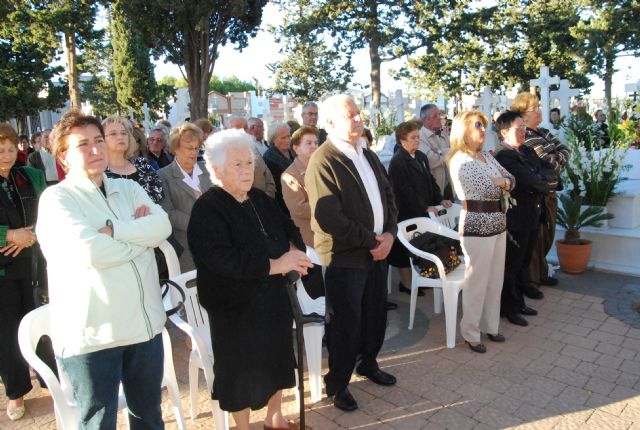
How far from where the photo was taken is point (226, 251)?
2170 millimetres

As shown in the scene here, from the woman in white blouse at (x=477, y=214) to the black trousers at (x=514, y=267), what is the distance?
461 millimetres

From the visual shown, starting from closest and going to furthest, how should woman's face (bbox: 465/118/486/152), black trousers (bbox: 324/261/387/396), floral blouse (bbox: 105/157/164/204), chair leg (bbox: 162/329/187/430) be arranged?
chair leg (bbox: 162/329/187/430) < black trousers (bbox: 324/261/387/396) < woman's face (bbox: 465/118/486/152) < floral blouse (bbox: 105/157/164/204)

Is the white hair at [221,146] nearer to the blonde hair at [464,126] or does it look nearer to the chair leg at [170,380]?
the chair leg at [170,380]

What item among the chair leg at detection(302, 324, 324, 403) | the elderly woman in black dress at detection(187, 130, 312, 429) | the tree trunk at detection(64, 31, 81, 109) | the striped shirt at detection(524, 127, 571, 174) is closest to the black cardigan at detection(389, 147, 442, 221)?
the striped shirt at detection(524, 127, 571, 174)

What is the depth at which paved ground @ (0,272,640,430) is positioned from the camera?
2.85 metres

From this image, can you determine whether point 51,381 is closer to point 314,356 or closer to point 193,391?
point 193,391

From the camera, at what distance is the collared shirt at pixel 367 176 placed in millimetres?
2961

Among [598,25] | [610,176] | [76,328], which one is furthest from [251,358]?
[598,25]

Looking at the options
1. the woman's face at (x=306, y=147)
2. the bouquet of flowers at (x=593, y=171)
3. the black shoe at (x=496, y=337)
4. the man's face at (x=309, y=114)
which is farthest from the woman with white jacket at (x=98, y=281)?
the bouquet of flowers at (x=593, y=171)

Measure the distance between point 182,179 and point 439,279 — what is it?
2239 mm

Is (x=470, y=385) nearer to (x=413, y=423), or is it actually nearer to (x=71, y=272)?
(x=413, y=423)

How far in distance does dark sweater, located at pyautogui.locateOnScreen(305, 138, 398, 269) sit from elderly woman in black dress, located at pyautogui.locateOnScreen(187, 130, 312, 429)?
0.49m

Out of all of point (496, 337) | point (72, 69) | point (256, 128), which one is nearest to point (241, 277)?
point (496, 337)

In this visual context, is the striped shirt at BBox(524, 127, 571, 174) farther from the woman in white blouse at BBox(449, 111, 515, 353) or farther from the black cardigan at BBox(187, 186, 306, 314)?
the black cardigan at BBox(187, 186, 306, 314)
